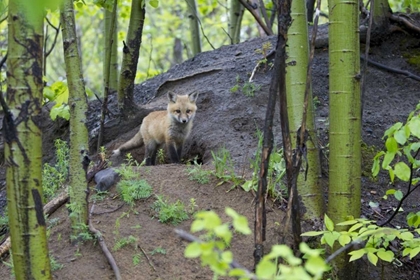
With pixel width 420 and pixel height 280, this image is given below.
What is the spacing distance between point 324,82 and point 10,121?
17.7ft

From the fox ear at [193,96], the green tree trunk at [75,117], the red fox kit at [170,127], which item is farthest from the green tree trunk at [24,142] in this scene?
the fox ear at [193,96]

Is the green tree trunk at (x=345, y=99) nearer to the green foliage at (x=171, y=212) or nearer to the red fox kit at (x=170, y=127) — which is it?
the green foliage at (x=171, y=212)

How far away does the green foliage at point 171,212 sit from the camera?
4.73 metres

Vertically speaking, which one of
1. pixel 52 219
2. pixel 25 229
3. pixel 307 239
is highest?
pixel 25 229

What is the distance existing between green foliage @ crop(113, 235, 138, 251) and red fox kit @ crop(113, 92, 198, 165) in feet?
8.92

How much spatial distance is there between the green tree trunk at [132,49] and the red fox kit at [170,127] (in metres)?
0.54

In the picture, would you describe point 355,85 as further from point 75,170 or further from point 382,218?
point 75,170

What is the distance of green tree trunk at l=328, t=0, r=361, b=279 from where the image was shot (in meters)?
4.27

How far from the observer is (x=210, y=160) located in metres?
6.04

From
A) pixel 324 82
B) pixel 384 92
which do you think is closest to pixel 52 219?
pixel 324 82

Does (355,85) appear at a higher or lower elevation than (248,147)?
higher

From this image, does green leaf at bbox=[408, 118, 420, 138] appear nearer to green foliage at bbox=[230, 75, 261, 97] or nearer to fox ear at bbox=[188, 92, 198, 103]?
green foliage at bbox=[230, 75, 261, 97]

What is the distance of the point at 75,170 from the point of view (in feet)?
13.4

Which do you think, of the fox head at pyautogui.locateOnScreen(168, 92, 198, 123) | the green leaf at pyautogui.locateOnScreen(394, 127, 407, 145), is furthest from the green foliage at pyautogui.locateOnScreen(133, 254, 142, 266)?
the fox head at pyautogui.locateOnScreen(168, 92, 198, 123)
